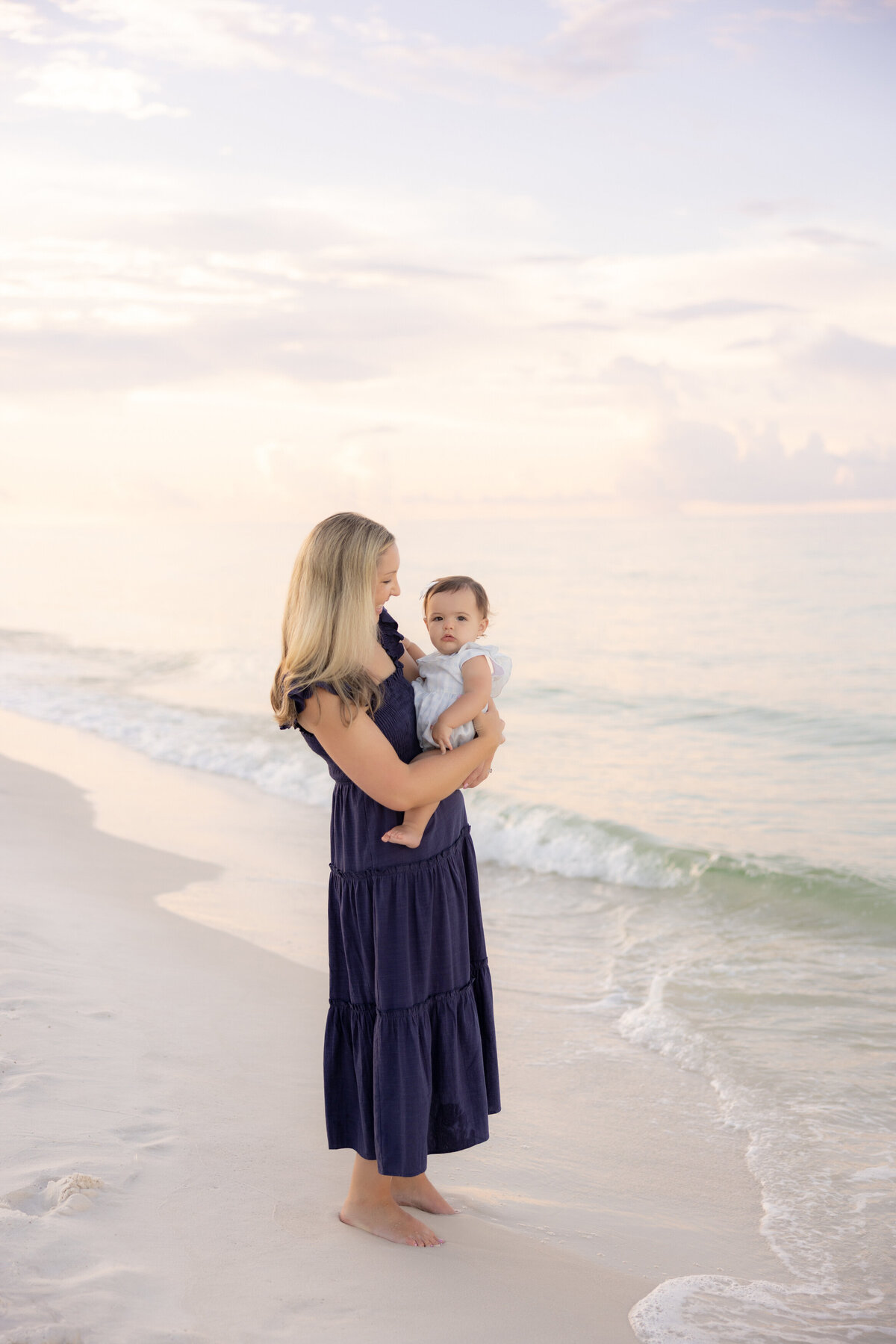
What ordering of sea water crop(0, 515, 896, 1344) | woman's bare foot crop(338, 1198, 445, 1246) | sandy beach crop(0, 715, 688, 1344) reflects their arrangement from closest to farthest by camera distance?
sandy beach crop(0, 715, 688, 1344) < woman's bare foot crop(338, 1198, 445, 1246) < sea water crop(0, 515, 896, 1344)

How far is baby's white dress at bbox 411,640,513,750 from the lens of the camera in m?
2.85

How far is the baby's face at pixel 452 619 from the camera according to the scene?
3002mm

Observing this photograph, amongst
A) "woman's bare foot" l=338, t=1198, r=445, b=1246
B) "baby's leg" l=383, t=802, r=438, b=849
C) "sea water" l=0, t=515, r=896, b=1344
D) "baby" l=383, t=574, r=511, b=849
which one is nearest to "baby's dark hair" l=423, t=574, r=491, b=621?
"baby" l=383, t=574, r=511, b=849

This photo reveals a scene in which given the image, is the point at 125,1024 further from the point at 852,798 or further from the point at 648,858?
the point at 852,798

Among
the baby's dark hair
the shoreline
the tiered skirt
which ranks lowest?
the shoreline

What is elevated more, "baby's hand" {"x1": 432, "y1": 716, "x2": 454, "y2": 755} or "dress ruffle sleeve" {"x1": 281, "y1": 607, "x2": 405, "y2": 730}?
"dress ruffle sleeve" {"x1": 281, "y1": 607, "x2": 405, "y2": 730}

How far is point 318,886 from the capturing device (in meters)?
7.11

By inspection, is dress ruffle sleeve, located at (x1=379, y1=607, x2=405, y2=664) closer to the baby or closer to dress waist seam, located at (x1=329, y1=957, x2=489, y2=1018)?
the baby

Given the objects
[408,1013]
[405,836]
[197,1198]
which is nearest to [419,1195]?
[197,1198]

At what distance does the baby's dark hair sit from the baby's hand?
41cm

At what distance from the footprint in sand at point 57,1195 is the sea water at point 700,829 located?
1475mm

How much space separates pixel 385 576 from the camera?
2.72m

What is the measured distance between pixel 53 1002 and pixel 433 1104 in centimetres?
202

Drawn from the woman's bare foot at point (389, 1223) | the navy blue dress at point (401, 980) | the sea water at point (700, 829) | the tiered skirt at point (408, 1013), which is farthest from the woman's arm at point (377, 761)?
the sea water at point (700, 829)
